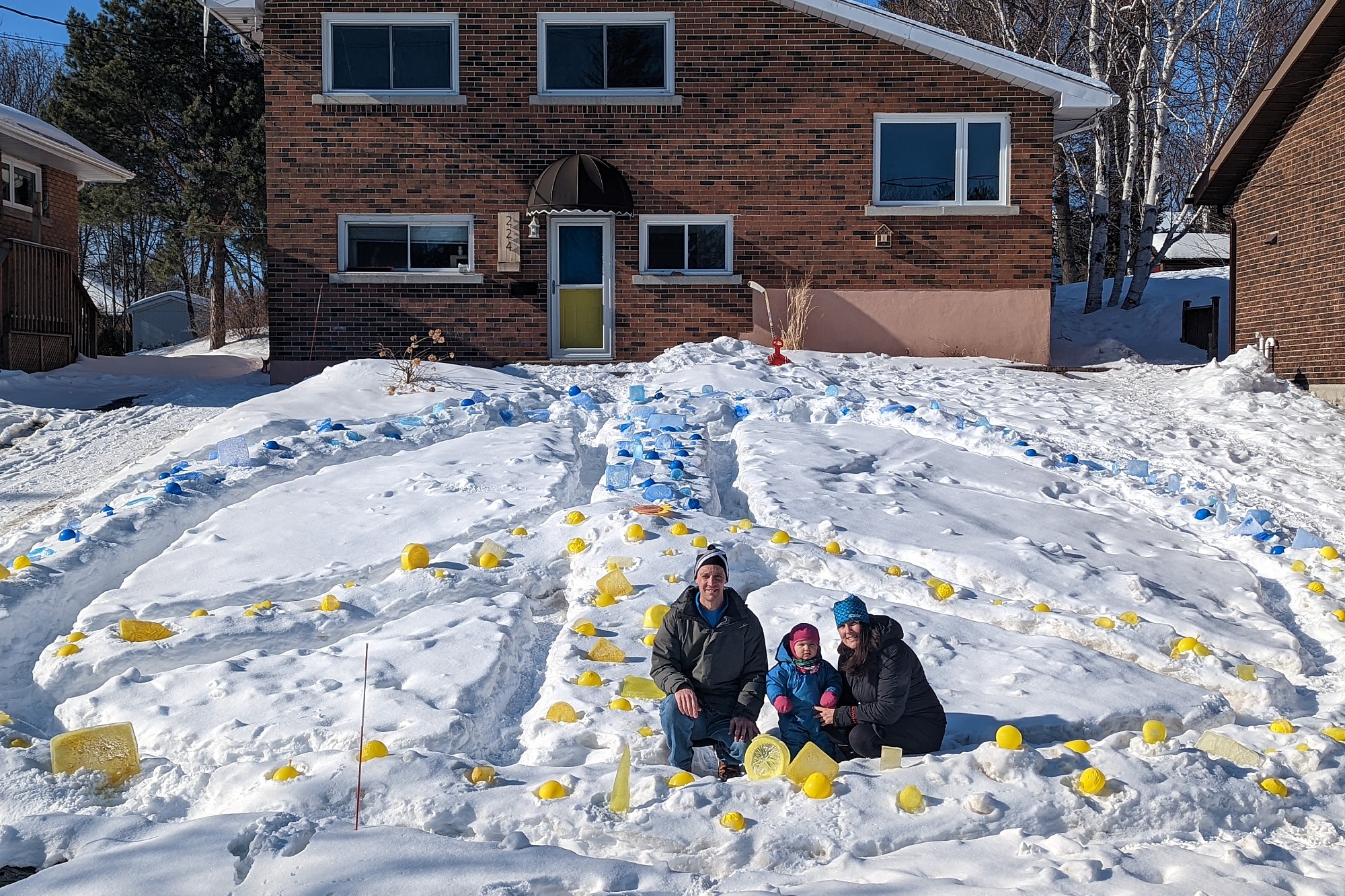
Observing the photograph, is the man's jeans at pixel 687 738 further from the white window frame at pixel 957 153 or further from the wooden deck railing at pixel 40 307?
the wooden deck railing at pixel 40 307

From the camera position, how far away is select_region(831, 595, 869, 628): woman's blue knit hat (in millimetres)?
4535

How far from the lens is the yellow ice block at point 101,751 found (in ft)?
14.1

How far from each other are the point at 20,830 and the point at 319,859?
44.6 inches

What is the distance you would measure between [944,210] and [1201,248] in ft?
78.7

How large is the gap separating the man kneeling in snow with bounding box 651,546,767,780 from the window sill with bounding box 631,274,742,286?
10613 mm

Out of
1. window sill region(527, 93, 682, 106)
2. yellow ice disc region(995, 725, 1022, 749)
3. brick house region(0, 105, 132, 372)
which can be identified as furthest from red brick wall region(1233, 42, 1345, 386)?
brick house region(0, 105, 132, 372)

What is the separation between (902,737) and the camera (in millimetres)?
4602

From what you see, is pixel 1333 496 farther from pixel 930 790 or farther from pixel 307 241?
pixel 307 241

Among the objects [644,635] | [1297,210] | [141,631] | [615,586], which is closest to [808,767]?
[644,635]

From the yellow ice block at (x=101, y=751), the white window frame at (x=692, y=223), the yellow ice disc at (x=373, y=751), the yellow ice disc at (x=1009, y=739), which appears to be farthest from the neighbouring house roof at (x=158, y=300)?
the yellow ice disc at (x=1009, y=739)

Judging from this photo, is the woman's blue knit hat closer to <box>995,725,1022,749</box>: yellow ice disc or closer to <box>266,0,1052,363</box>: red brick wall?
<box>995,725,1022,749</box>: yellow ice disc

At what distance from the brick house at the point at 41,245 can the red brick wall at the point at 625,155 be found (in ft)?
Answer: 16.0

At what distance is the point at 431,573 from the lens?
258 inches

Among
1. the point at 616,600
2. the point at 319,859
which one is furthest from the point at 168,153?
the point at 319,859
